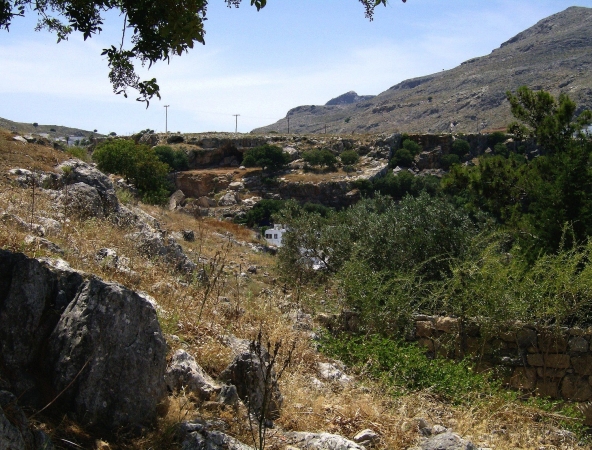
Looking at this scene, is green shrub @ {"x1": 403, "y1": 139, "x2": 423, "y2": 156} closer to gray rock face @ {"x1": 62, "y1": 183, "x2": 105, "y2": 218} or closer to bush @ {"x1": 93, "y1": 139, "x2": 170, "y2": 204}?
bush @ {"x1": 93, "y1": 139, "x2": 170, "y2": 204}

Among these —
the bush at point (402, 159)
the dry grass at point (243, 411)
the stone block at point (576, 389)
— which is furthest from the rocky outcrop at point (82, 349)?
the bush at point (402, 159)

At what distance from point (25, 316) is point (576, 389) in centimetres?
586

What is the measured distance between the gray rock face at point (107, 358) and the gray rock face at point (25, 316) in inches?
3.7

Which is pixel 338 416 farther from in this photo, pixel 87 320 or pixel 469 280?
pixel 469 280

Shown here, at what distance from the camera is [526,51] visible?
4144 inches

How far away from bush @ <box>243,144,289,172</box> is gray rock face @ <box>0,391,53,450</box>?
50.1 m

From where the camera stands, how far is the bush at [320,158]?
5235 centimetres

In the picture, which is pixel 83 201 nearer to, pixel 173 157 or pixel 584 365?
pixel 584 365

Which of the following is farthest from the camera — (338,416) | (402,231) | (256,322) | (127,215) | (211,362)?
(402,231)

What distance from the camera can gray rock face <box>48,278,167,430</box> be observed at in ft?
9.17

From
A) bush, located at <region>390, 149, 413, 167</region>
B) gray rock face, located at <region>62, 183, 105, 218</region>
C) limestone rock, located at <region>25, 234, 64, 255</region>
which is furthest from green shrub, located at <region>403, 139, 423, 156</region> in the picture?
limestone rock, located at <region>25, 234, 64, 255</region>

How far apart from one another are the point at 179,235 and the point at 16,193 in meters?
7.42

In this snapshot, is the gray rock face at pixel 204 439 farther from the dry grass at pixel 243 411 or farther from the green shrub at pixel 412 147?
the green shrub at pixel 412 147

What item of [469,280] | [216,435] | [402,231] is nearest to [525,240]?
[402,231]
